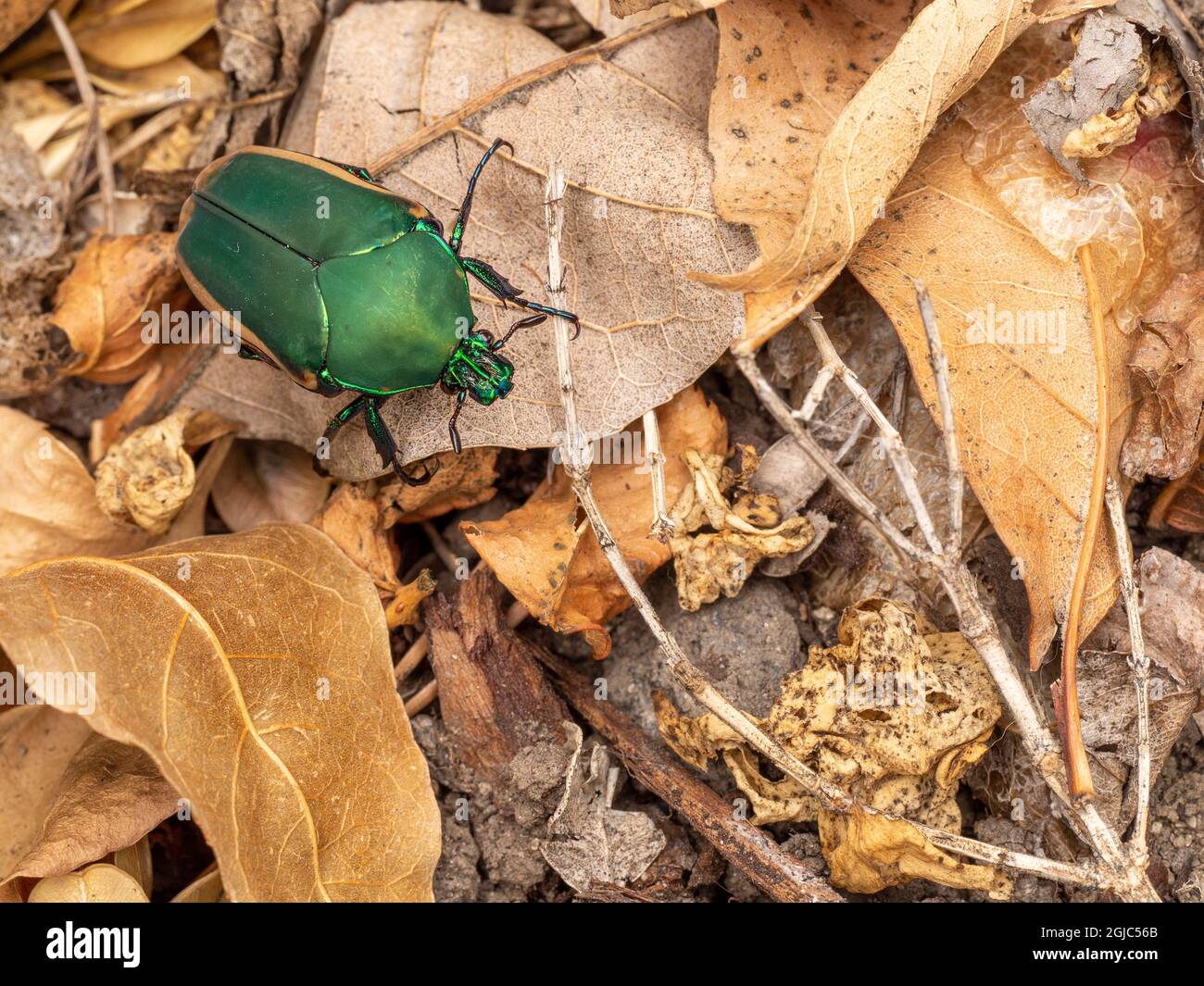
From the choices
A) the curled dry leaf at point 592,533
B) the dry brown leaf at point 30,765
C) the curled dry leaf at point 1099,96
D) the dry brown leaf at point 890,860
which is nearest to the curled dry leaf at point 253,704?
the curled dry leaf at point 592,533

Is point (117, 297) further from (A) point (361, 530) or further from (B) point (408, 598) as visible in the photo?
(B) point (408, 598)

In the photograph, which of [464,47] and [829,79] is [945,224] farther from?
[464,47]

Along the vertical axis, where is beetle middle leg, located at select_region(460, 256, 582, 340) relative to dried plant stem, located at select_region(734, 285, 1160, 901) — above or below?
above

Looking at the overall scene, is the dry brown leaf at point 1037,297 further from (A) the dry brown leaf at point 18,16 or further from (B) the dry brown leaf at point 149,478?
(A) the dry brown leaf at point 18,16

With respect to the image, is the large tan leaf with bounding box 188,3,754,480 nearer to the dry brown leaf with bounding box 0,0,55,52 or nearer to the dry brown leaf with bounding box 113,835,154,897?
the dry brown leaf with bounding box 0,0,55,52

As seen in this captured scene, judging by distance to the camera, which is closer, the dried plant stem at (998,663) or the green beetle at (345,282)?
the dried plant stem at (998,663)

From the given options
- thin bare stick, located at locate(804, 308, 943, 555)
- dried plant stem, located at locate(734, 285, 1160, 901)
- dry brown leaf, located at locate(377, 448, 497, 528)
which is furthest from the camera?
dry brown leaf, located at locate(377, 448, 497, 528)

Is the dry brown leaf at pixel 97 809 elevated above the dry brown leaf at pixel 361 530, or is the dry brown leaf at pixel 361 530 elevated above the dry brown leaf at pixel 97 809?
the dry brown leaf at pixel 361 530

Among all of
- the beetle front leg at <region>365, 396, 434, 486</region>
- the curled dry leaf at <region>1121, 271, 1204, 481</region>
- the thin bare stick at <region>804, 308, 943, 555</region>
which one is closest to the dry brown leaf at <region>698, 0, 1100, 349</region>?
the thin bare stick at <region>804, 308, 943, 555</region>
